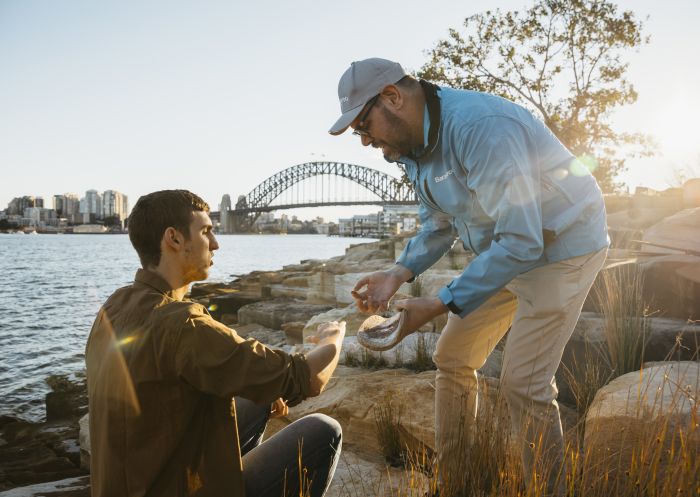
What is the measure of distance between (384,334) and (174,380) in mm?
764

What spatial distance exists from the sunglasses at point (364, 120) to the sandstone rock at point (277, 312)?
278 inches

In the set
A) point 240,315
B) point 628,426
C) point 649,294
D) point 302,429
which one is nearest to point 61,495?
point 302,429

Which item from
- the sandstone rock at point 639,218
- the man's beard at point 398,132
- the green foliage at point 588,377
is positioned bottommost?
the green foliage at point 588,377

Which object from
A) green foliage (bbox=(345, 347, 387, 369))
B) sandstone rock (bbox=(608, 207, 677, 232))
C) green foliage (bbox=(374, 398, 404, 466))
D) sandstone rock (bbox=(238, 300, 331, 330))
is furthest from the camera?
sandstone rock (bbox=(238, 300, 331, 330))

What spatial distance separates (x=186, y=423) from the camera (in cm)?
146

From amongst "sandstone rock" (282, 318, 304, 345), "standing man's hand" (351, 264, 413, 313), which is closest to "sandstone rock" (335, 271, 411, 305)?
"sandstone rock" (282, 318, 304, 345)

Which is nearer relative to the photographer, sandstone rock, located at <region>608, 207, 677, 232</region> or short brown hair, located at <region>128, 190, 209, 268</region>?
short brown hair, located at <region>128, 190, 209, 268</region>

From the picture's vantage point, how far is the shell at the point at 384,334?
1.84 meters

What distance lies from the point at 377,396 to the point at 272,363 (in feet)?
6.23

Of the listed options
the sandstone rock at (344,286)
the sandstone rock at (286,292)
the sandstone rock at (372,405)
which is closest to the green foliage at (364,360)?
the sandstone rock at (372,405)

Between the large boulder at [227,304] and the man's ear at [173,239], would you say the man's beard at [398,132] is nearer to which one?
the man's ear at [173,239]

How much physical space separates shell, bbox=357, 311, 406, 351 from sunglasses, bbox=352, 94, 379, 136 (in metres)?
0.68

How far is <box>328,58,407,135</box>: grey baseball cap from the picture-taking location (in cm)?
191

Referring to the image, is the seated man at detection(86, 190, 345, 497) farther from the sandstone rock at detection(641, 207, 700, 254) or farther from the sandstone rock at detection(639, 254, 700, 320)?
the sandstone rock at detection(641, 207, 700, 254)
